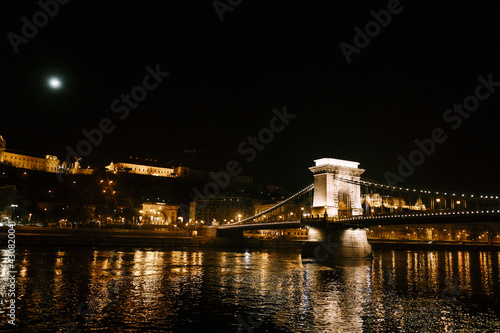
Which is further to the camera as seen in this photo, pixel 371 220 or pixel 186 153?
pixel 186 153

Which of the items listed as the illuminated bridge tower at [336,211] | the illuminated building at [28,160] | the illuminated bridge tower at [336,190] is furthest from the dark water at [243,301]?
the illuminated building at [28,160]

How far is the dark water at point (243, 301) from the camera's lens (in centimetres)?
1298

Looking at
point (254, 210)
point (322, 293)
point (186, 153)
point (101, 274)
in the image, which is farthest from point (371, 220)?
point (186, 153)

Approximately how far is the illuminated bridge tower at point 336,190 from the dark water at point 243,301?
14.0 metres

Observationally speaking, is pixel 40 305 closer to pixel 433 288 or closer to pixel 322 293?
pixel 322 293

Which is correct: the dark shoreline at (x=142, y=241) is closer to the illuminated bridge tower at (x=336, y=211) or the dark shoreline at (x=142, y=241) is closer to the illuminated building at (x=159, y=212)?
the illuminated bridge tower at (x=336, y=211)

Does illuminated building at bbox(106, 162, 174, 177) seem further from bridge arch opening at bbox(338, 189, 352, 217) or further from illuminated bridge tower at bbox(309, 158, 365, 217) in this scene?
bridge arch opening at bbox(338, 189, 352, 217)

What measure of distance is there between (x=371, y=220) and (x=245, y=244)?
1183 inches

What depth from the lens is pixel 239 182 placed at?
130 metres

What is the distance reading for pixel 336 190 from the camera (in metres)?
41.3

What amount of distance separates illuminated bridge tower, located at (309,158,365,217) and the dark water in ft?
45.9

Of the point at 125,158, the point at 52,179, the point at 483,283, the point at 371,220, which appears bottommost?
the point at 483,283

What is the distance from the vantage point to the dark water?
1298 cm

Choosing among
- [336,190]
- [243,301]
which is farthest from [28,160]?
[243,301]
